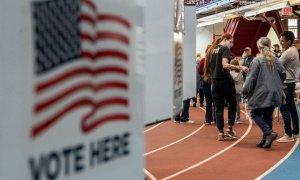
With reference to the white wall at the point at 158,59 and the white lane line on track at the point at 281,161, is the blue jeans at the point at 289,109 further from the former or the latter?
the white wall at the point at 158,59

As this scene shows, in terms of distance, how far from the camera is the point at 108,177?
1451 mm

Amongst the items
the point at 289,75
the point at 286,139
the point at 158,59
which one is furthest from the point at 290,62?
the point at 158,59

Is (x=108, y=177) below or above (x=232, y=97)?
above

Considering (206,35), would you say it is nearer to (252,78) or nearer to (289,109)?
(289,109)

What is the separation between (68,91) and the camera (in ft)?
4.16

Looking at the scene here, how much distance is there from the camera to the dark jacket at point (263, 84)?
6648mm

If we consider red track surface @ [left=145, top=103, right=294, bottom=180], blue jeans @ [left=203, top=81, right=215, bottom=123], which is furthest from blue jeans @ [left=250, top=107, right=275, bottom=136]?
blue jeans @ [left=203, top=81, right=215, bottom=123]

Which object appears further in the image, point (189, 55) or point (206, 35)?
point (206, 35)

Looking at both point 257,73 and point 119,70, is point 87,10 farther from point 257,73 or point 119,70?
point 257,73

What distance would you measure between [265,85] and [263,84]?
0.11 feet

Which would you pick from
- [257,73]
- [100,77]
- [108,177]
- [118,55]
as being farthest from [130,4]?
[257,73]

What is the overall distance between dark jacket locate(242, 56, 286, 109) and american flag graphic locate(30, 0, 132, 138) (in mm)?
5383

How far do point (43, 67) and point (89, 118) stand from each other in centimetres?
25

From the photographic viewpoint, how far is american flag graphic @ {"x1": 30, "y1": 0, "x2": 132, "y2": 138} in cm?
117
